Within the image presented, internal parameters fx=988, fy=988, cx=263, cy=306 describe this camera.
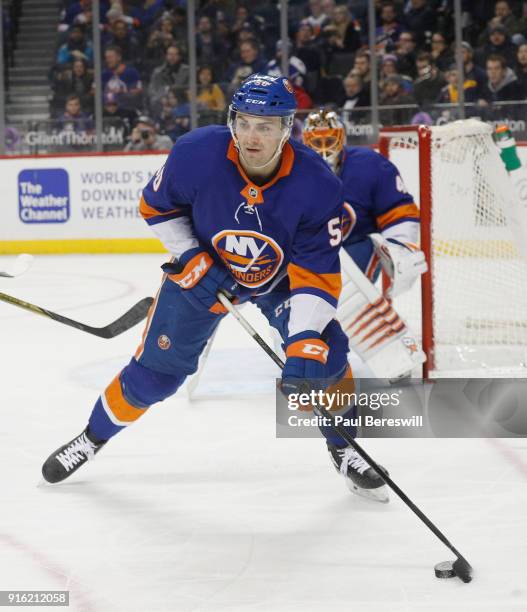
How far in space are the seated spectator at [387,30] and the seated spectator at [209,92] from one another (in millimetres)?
1388

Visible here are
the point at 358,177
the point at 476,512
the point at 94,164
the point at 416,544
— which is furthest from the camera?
the point at 94,164

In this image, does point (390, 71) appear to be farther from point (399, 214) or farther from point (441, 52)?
point (399, 214)

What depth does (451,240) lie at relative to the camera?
4082 mm

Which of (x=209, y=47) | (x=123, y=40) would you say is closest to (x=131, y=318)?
(x=209, y=47)

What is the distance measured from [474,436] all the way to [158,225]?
1.19m

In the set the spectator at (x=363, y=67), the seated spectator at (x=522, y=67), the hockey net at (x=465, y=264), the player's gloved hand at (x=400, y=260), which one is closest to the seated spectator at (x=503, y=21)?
the seated spectator at (x=522, y=67)

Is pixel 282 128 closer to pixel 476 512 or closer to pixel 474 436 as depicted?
pixel 476 512

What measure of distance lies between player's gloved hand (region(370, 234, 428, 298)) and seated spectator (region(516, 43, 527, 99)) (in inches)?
174

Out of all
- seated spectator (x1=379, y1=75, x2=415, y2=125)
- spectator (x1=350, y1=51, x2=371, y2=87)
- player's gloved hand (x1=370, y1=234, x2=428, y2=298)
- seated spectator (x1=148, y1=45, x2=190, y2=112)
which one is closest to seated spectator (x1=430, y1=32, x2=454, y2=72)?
seated spectator (x1=379, y1=75, x2=415, y2=125)

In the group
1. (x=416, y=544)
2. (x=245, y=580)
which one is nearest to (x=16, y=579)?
(x=245, y=580)

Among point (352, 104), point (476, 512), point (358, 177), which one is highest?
point (352, 104)

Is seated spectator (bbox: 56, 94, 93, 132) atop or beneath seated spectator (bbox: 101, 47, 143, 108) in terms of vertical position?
beneath

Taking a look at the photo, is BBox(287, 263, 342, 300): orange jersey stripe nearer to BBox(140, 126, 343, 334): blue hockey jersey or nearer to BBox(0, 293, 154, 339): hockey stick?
BBox(140, 126, 343, 334): blue hockey jersey

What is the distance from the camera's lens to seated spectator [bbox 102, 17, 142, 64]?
8.86m
